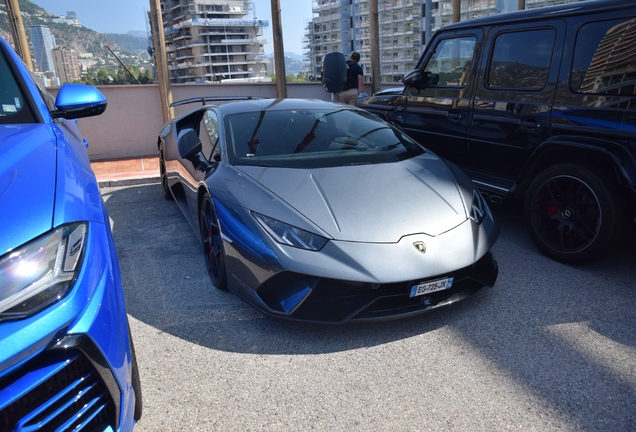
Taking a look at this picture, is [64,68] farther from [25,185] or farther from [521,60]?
[25,185]

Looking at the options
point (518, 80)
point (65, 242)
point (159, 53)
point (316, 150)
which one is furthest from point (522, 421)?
point (159, 53)

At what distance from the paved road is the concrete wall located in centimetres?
586

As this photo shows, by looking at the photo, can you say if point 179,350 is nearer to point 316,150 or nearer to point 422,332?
point 422,332

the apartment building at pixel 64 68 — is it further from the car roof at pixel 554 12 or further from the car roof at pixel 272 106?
the car roof at pixel 554 12

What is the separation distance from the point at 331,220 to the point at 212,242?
1.02 m

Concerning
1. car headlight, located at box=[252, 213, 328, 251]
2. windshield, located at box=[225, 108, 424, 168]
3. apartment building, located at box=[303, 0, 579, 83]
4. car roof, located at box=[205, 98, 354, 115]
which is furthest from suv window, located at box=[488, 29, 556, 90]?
apartment building, located at box=[303, 0, 579, 83]

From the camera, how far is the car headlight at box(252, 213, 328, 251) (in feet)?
8.38

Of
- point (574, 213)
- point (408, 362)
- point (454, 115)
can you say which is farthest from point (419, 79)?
point (408, 362)

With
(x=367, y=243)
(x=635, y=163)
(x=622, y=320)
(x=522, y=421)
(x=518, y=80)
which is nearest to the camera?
(x=522, y=421)

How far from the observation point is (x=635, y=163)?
3021mm

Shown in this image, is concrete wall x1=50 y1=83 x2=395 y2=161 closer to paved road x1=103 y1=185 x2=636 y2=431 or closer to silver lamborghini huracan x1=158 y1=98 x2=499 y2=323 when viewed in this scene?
silver lamborghini huracan x1=158 y1=98 x2=499 y2=323

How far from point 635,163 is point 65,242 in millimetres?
3175

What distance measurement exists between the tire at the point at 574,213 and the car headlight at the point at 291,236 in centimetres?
200

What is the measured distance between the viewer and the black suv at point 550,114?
3.21 meters
